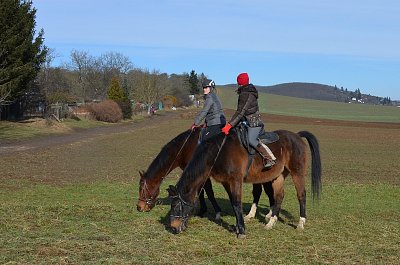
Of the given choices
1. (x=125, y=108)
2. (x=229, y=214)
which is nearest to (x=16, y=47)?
(x=229, y=214)

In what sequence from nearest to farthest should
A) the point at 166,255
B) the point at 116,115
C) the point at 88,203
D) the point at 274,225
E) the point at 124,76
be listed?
the point at 166,255 < the point at 274,225 < the point at 88,203 < the point at 116,115 < the point at 124,76

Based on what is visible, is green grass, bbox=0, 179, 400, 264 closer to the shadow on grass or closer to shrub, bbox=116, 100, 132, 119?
the shadow on grass

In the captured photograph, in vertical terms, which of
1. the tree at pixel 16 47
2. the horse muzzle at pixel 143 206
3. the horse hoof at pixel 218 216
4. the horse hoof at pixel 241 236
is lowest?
the horse hoof at pixel 218 216

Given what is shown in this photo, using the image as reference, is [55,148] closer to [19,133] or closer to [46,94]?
[19,133]

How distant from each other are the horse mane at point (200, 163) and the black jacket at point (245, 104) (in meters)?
0.49

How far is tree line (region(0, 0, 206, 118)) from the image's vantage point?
35.3m

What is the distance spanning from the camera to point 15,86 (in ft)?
116

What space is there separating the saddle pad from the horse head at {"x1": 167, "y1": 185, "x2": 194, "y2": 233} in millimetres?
1855

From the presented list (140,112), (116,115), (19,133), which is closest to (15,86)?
(19,133)

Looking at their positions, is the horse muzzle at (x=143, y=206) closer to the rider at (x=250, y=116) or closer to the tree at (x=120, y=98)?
the rider at (x=250, y=116)

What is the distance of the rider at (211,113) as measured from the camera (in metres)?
8.88

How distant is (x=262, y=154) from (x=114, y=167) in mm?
12436

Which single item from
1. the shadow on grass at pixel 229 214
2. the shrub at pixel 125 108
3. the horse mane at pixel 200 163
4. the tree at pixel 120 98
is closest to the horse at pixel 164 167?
the shadow on grass at pixel 229 214

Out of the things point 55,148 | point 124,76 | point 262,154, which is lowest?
point 55,148
